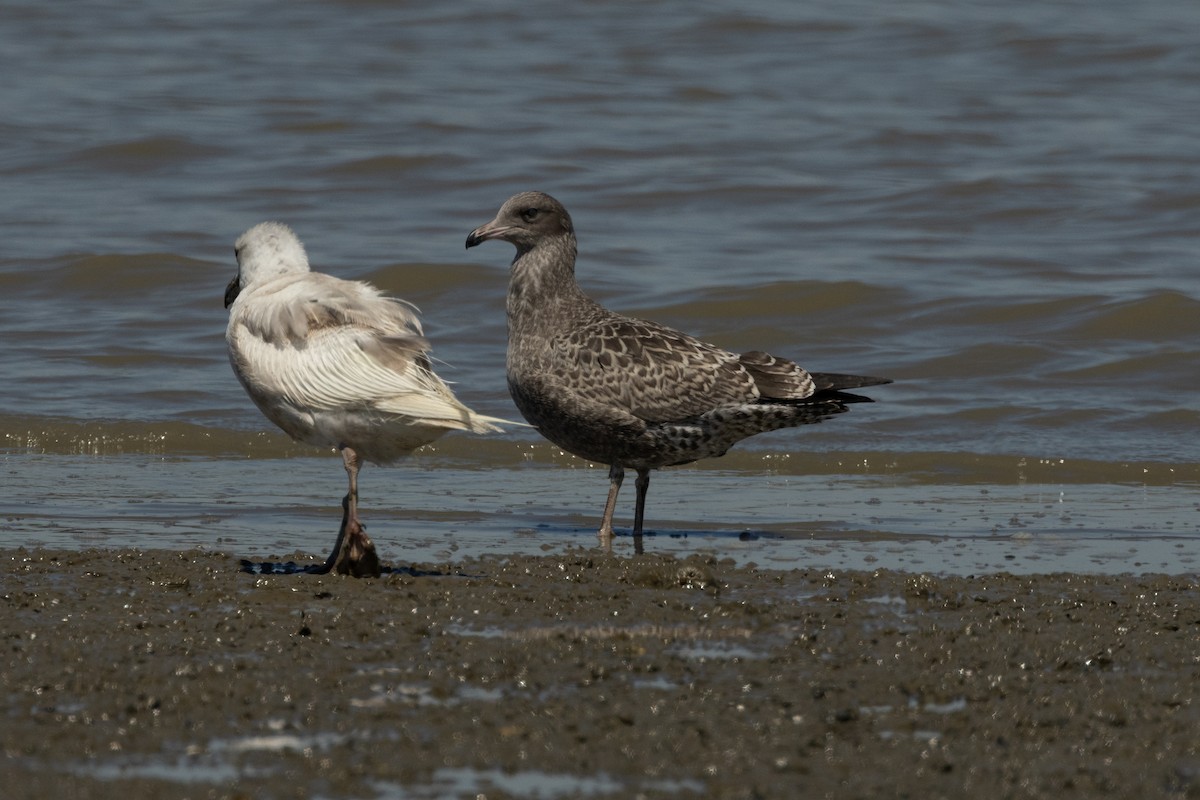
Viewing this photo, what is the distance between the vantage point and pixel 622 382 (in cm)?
783

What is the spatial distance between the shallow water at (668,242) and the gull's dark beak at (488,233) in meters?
1.27

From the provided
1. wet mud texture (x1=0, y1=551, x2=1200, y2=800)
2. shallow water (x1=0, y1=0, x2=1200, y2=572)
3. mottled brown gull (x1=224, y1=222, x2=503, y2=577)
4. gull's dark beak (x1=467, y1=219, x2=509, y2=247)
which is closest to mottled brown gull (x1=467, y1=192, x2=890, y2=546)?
gull's dark beak (x1=467, y1=219, x2=509, y2=247)

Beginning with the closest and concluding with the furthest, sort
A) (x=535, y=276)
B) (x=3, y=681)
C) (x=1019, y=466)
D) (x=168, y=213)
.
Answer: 1. (x=3, y=681)
2. (x=535, y=276)
3. (x=1019, y=466)
4. (x=168, y=213)

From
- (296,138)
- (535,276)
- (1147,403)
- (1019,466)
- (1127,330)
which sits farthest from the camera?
(296,138)

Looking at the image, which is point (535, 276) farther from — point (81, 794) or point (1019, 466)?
point (81, 794)

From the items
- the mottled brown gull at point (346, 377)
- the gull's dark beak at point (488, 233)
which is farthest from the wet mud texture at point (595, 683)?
the gull's dark beak at point (488, 233)

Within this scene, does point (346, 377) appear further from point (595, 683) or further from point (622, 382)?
point (595, 683)

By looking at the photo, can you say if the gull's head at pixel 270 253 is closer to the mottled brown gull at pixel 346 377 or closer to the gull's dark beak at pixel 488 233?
the mottled brown gull at pixel 346 377

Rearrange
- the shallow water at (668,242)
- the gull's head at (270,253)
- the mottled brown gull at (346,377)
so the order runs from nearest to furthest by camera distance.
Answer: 1. the mottled brown gull at (346,377)
2. the gull's head at (270,253)
3. the shallow water at (668,242)

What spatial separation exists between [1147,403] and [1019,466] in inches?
73.0

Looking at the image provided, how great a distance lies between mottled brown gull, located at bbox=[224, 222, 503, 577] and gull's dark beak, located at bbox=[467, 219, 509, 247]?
1.21 metres

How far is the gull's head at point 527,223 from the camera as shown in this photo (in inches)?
326

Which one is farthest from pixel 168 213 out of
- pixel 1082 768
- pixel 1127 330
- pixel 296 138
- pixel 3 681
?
pixel 1082 768

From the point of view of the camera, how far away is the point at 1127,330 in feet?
41.9
